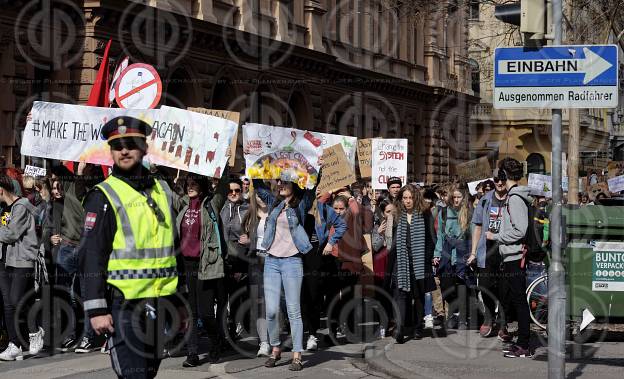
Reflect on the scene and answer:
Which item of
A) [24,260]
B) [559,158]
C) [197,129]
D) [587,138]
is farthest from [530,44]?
[587,138]

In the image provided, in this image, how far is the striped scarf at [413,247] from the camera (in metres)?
13.8

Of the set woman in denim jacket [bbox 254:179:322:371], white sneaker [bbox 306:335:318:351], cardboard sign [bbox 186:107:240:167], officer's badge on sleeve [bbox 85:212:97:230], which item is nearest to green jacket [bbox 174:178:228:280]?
woman in denim jacket [bbox 254:179:322:371]

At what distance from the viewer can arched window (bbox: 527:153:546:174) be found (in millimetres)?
63000

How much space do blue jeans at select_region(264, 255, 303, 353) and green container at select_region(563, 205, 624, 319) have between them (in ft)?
9.17

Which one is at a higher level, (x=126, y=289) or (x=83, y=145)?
(x=83, y=145)

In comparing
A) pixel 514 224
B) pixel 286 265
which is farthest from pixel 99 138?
pixel 514 224

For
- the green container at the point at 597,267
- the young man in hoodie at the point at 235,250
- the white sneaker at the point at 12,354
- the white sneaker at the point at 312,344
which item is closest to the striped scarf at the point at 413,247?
the white sneaker at the point at 312,344

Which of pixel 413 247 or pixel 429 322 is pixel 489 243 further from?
pixel 429 322

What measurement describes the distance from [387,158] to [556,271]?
41.6 ft

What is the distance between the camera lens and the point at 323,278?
13.8 metres

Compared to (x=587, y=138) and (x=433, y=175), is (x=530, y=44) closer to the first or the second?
(x=433, y=175)

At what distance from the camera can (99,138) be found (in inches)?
469

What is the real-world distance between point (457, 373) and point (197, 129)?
3.36 metres

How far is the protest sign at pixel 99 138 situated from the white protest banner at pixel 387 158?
32.5 ft
